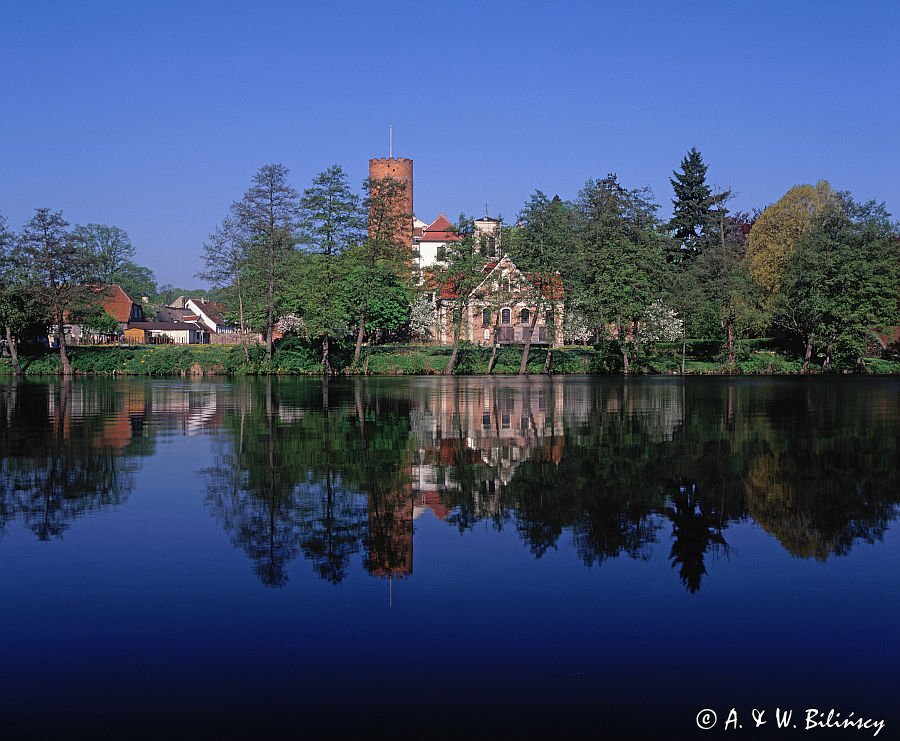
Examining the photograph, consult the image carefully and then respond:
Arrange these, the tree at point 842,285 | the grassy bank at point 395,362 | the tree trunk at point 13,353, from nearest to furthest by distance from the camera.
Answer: the tree at point 842,285, the grassy bank at point 395,362, the tree trunk at point 13,353

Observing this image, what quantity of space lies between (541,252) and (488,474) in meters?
56.3

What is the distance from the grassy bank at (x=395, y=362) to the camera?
72500 millimetres

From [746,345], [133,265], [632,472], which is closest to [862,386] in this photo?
[746,345]

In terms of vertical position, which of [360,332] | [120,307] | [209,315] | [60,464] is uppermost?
[209,315]

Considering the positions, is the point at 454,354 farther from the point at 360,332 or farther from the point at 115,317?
the point at 115,317

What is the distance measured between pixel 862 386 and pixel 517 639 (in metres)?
48.9

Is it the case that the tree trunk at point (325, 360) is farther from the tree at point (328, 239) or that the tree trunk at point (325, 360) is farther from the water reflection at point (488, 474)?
the water reflection at point (488, 474)

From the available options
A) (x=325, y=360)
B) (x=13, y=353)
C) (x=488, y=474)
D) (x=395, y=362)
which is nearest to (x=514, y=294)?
(x=395, y=362)

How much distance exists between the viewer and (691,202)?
106 m

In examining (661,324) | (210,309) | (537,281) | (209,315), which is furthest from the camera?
(210,309)

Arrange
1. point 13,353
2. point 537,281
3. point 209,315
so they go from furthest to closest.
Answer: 1. point 209,315
2. point 13,353
3. point 537,281

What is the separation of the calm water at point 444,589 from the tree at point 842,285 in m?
52.8

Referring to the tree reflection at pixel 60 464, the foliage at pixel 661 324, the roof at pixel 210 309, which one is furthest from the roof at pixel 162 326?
the tree reflection at pixel 60 464

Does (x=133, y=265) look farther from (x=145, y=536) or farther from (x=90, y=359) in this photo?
(x=145, y=536)
